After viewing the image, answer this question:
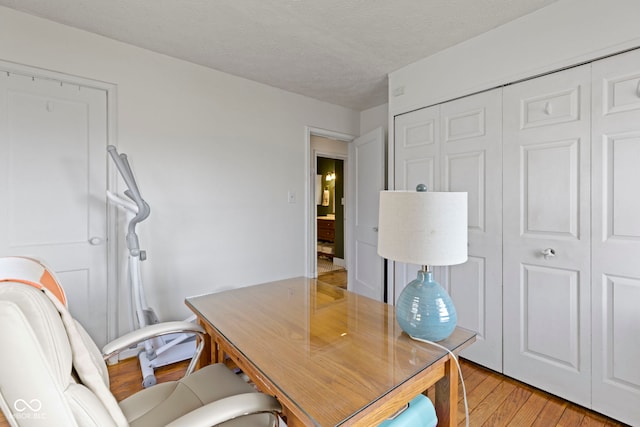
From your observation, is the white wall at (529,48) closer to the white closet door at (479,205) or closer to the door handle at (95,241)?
the white closet door at (479,205)

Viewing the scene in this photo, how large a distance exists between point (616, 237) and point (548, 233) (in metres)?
0.30

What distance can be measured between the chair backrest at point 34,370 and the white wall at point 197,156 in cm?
188

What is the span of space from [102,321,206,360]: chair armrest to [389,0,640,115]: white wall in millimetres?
2308

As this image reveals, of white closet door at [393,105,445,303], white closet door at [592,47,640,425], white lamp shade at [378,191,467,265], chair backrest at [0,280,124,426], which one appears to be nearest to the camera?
chair backrest at [0,280,124,426]

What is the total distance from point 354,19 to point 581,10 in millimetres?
1275

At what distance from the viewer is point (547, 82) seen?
1830 mm

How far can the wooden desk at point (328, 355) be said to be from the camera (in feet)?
2.67

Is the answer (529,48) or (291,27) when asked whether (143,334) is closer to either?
(291,27)

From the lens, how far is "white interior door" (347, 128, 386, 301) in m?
3.22

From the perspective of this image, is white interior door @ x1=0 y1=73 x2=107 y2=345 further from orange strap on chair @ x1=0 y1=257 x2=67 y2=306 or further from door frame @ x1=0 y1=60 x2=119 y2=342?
orange strap on chair @ x1=0 y1=257 x2=67 y2=306

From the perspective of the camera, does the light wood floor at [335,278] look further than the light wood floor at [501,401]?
Yes

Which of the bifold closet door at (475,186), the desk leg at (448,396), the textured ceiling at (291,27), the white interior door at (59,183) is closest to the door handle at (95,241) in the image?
the white interior door at (59,183)

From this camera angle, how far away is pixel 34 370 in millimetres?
613

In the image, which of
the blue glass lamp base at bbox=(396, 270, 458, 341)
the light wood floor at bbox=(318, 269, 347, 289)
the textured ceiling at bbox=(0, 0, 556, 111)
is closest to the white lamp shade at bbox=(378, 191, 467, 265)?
the blue glass lamp base at bbox=(396, 270, 458, 341)
